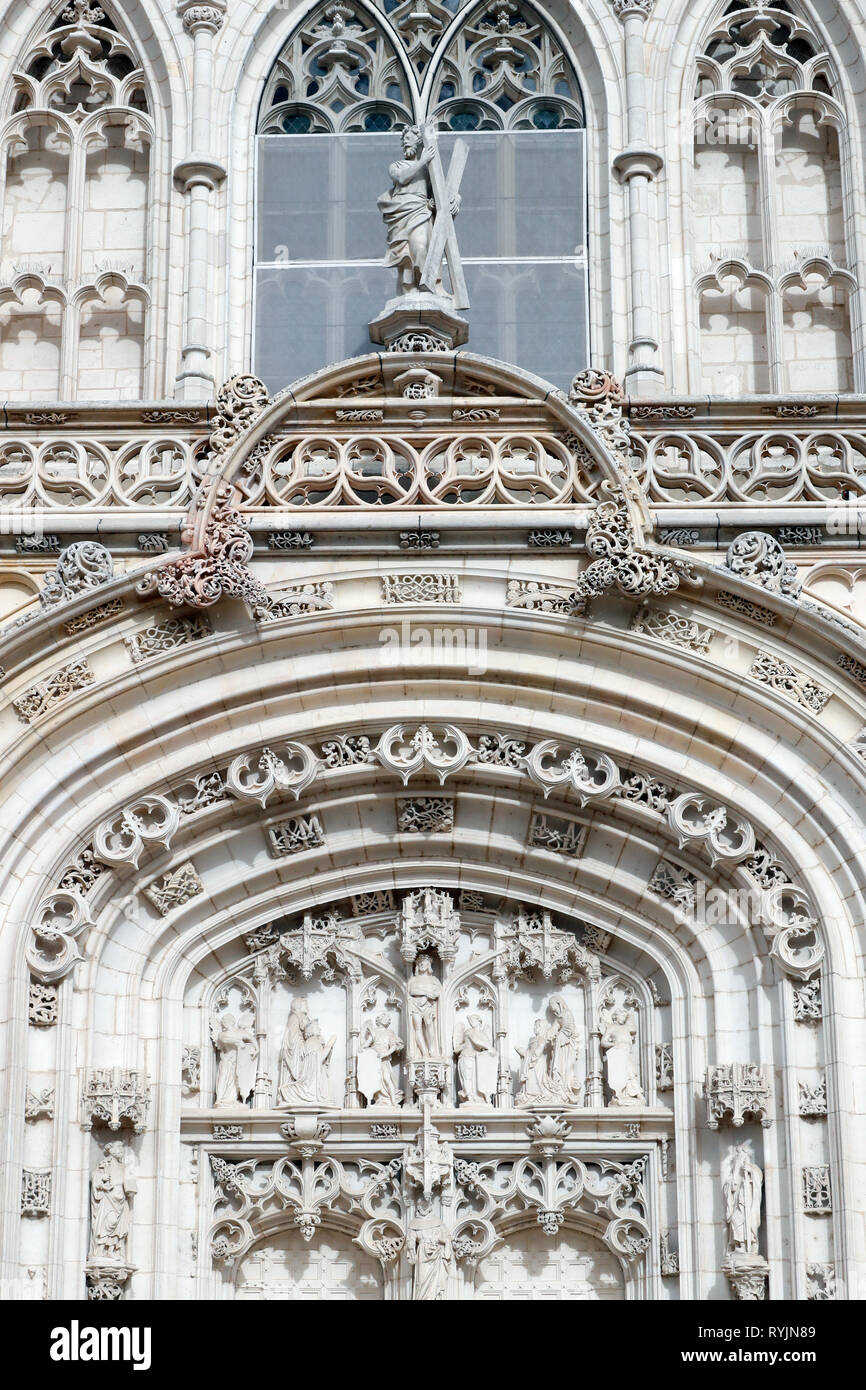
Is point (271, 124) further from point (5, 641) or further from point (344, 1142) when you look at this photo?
point (344, 1142)

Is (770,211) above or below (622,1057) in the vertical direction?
above

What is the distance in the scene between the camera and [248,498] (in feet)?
48.4

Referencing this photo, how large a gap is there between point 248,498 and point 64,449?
123 cm

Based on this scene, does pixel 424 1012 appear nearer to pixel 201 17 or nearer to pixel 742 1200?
pixel 742 1200

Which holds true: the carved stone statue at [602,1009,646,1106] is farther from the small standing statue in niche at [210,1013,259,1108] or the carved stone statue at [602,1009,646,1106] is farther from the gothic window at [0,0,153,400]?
the gothic window at [0,0,153,400]

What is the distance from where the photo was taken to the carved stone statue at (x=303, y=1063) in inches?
575

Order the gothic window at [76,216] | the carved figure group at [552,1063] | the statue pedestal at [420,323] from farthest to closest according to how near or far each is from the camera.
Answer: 1. the gothic window at [76,216]
2. the statue pedestal at [420,323]
3. the carved figure group at [552,1063]

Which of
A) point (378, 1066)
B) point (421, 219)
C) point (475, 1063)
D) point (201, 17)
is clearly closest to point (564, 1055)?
point (475, 1063)

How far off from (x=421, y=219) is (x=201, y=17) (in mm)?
2348

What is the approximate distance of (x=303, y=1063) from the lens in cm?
1473

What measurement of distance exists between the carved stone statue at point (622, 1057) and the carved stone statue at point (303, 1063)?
1733 mm

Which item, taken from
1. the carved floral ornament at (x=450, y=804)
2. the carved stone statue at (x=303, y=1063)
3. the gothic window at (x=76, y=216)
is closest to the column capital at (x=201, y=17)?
the gothic window at (x=76, y=216)

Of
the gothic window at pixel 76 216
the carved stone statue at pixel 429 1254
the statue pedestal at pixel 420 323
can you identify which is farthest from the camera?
the gothic window at pixel 76 216

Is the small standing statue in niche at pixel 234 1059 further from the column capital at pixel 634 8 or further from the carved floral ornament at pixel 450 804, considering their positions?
the column capital at pixel 634 8
